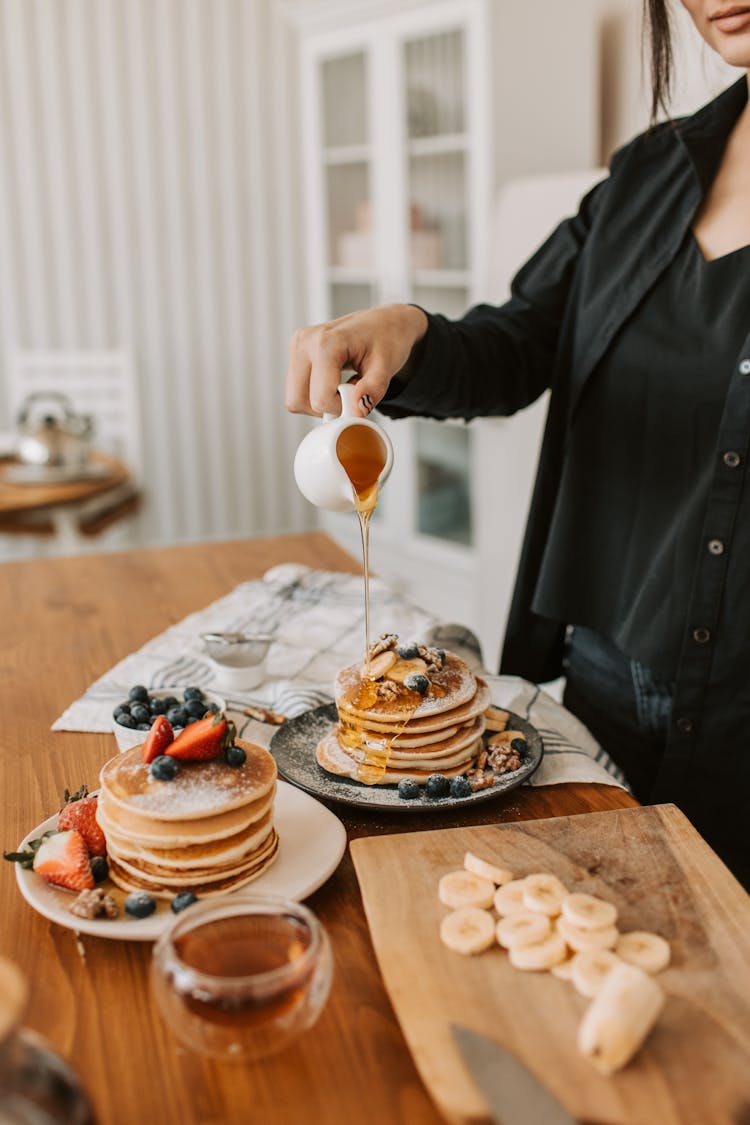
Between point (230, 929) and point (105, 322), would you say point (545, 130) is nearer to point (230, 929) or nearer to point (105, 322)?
point (105, 322)

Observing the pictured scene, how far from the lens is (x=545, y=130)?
11.3ft

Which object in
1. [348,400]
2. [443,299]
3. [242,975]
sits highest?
[443,299]

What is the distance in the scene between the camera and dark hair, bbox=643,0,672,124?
147 cm

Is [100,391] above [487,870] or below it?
above

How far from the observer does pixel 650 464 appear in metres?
1.49

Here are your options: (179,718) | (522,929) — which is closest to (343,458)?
(179,718)

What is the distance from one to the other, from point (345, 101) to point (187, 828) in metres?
3.83

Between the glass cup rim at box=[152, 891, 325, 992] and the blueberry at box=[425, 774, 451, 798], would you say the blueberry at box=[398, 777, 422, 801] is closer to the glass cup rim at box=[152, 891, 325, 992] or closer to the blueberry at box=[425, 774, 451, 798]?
the blueberry at box=[425, 774, 451, 798]

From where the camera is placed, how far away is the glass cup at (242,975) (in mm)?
704

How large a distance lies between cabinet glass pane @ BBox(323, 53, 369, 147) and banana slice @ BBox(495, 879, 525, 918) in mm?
3754

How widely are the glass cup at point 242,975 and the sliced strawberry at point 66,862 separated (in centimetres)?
20

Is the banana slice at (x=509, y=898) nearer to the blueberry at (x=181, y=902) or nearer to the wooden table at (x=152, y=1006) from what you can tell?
the wooden table at (x=152, y=1006)

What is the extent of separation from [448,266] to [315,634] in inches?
103

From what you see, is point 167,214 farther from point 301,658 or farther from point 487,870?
point 487,870
